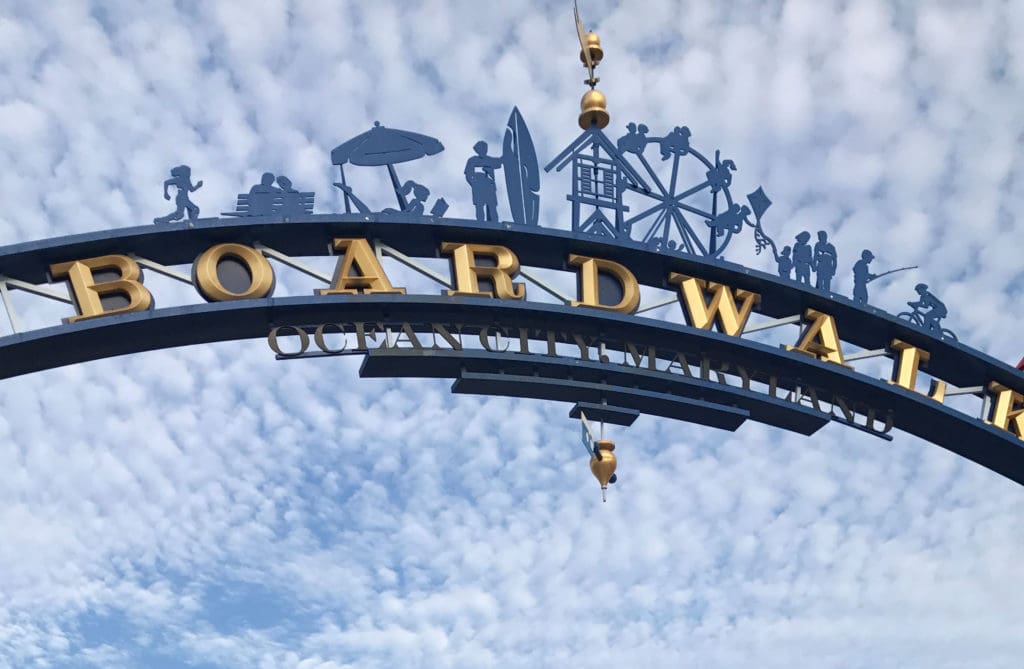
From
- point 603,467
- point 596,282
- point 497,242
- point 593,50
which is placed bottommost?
point 603,467

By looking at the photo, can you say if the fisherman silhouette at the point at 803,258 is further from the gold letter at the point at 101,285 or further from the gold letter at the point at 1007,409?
the gold letter at the point at 101,285

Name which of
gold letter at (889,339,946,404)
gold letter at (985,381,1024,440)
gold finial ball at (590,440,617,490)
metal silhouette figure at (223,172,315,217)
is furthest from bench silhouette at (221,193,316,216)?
gold letter at (985,381,1024,440)

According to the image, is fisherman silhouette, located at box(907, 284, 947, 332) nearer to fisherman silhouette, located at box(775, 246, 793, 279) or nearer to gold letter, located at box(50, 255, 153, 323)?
fisherman silhouette, located at box(775, 246, 793, 279)

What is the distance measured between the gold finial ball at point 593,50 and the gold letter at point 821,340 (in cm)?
320

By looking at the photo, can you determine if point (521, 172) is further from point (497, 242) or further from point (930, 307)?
point (930, 307)

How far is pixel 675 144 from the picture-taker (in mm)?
12602

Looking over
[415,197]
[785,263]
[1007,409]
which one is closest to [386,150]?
[415,197]

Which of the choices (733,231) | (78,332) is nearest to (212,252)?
(78,332)

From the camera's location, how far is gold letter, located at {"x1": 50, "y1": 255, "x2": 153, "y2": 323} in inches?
394

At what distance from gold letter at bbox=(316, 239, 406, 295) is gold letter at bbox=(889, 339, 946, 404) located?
15.9ft

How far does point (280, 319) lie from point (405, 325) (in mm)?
1005

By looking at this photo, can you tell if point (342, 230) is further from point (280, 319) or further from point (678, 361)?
point (678, 361)

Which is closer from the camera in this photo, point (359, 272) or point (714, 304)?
point (359, 272)

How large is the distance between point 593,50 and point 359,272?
Result: 12.1 feet
